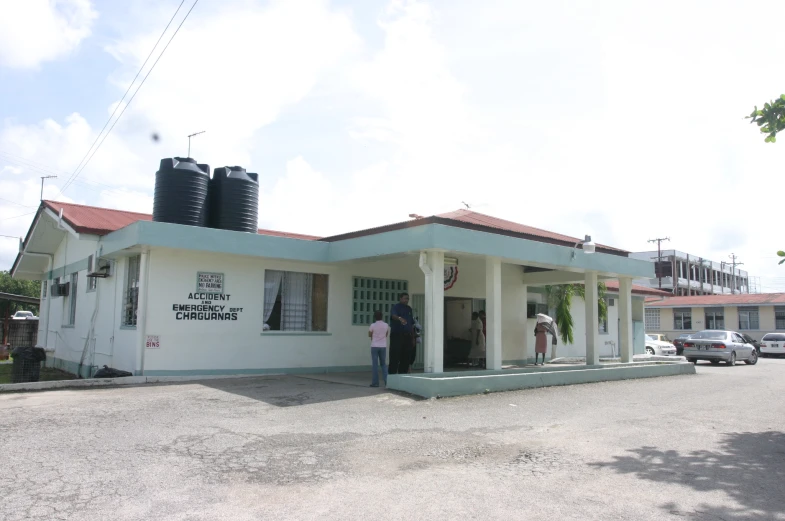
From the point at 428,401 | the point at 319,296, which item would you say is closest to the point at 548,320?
the point at 319,296

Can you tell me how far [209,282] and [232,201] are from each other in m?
2.14

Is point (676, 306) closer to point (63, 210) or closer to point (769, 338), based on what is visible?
point (769, 338)

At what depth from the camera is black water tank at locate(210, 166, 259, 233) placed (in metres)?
14.1

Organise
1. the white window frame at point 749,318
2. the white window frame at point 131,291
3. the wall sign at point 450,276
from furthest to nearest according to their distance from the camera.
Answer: the white window frame at point 749,318 → the wall sign at point 450,276 → the white window frame at point 131,291

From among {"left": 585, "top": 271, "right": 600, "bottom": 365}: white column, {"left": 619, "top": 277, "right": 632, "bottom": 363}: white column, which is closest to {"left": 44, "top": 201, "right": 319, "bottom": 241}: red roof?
{"left": 585, "top": 271, "right": 600, "bottom": 365}: white column

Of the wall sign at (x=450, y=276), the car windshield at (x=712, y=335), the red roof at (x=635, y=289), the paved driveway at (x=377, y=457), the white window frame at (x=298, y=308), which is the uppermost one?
the red roof at (x=635, y=289)

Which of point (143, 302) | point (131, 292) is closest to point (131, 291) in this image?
point (131, 292)

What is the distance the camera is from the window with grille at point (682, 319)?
44.6 metres

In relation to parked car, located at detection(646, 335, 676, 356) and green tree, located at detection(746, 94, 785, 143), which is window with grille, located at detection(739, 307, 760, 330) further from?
green tree, located at detection(746, 94, 785, 143)

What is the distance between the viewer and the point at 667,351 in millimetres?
27312

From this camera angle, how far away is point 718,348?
2288 cm

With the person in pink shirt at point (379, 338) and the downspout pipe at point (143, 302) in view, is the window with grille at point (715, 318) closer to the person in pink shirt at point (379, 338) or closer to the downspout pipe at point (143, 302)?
the person in pink shirt at point (379, 338)

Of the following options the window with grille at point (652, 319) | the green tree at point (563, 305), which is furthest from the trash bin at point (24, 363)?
the window with grille at point (652, 319)

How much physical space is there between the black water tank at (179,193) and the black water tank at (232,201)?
360 mm
